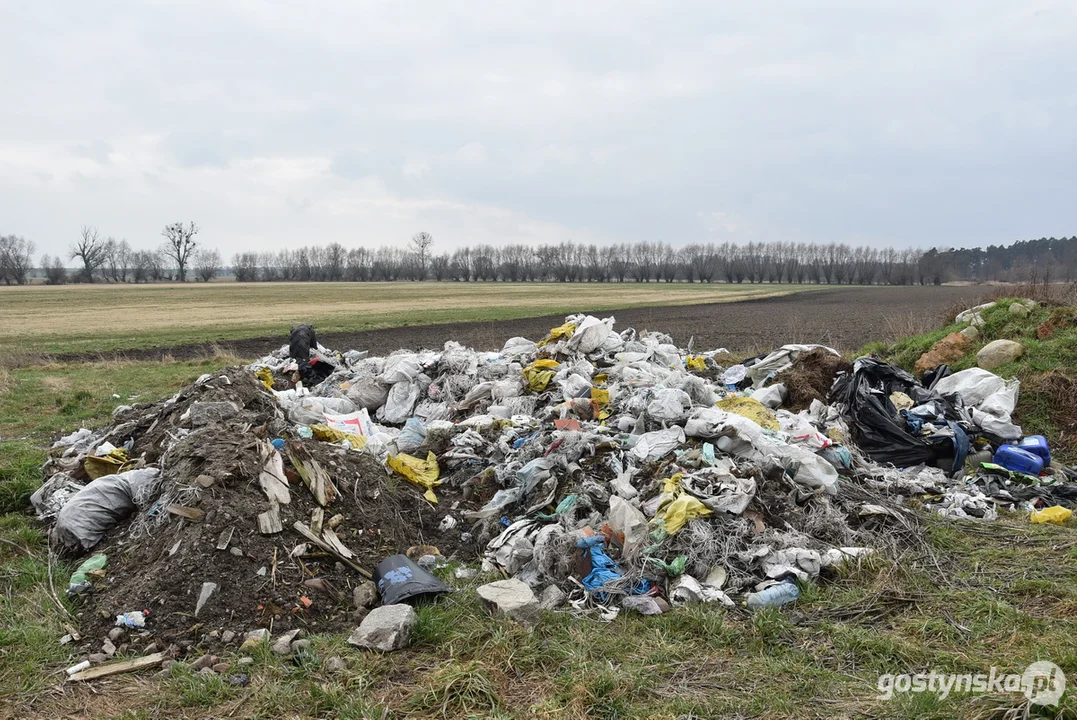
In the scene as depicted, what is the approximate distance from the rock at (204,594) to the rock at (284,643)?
526mm

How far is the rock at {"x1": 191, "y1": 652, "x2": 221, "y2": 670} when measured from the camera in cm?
327

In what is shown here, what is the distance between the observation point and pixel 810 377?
909cm

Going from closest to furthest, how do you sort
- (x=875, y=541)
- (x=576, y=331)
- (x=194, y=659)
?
1. (x=194, y=659)
2. (x=875, y=541)
3. (x=576, y=331)

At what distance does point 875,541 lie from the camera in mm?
4621

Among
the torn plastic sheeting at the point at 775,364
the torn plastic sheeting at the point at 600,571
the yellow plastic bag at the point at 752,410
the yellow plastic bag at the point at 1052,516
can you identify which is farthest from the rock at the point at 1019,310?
the torn plastic sheeting at the point at 600,571

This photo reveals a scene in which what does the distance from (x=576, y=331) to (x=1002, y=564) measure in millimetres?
6159

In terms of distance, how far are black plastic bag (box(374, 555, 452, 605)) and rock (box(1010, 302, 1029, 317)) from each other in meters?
10.8

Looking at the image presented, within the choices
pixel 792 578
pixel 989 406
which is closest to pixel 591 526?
pixel 792 578

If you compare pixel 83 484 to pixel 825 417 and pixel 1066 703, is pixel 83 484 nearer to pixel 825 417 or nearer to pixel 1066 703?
pixel 1066 703

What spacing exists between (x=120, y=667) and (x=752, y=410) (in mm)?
5744

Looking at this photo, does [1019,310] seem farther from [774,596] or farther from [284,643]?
[284,643]

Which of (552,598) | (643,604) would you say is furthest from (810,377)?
(552,598)

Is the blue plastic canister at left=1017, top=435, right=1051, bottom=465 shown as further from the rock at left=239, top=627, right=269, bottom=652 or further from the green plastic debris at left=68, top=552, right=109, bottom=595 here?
the green plastic debris at left=68, top=552, right=109, bottom=595

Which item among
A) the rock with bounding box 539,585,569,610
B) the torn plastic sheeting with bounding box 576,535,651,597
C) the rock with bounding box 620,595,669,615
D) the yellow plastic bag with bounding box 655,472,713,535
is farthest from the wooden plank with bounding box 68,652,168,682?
the yellow plastic bag with bounding box 655,472,713,535
